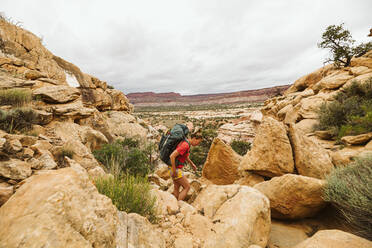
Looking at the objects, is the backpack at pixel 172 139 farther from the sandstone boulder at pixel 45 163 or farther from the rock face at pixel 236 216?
the sandstone boulder at pixel 45 163

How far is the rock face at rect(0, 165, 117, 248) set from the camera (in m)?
1.19

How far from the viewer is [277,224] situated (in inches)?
147

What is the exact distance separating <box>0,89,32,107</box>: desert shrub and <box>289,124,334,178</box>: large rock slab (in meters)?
10.6

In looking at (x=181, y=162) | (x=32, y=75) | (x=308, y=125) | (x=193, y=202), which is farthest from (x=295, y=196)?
(x=32, y=75)

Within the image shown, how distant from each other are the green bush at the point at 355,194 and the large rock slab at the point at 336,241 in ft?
1.29

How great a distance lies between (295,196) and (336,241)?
1359 millimetres

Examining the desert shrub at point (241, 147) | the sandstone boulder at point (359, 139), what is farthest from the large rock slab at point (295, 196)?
the desert shrub at point (241, 147)

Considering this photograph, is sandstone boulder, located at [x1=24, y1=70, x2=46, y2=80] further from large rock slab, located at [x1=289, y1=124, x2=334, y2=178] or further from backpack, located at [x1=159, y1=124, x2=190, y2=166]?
large rock slab, located at [x1=289, y1=124, x2=334, y2=178]

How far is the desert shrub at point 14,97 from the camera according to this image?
6233mm

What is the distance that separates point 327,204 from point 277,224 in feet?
3.92

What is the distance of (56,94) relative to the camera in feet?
29.7

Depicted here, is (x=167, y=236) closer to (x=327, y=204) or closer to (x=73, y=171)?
(x=73, y=171)

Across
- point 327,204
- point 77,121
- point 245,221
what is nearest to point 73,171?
point 245,221

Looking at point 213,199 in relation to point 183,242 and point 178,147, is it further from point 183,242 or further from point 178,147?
point 178,147
